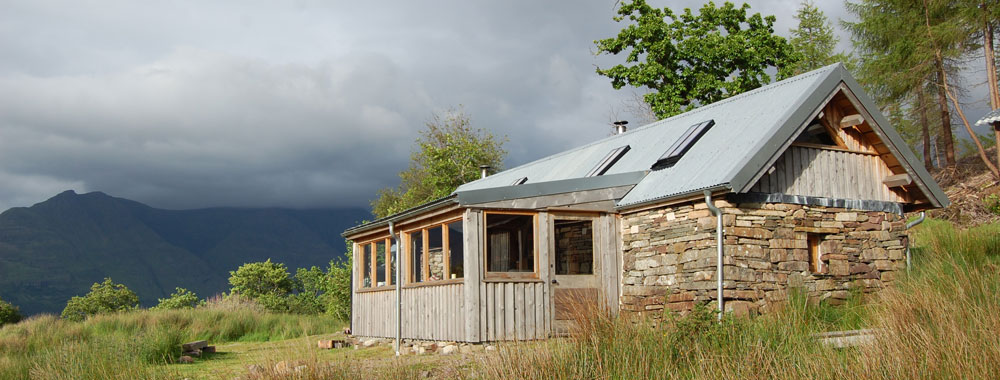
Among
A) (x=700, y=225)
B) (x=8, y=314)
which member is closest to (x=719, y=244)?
(x=700, y=225)

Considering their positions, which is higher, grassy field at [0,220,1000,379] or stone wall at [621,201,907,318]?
stone wall at [621,201,907,318]

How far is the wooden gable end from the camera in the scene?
1297 centimetres

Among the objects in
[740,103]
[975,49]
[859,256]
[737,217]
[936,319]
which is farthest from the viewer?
[975,49]

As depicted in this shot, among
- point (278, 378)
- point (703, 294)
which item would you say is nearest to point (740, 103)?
point (703, 294)

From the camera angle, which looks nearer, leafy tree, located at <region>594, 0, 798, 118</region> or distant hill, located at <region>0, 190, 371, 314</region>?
leafy tree, located at <region>594, 0, 798, 118</region>

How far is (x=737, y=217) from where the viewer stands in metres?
12.3

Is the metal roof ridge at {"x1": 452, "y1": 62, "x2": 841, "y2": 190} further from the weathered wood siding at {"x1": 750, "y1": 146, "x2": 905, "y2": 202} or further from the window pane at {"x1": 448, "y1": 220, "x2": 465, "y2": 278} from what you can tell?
the window pane at {"x1": 448, "y1": 220, "x2": 465, "y2": 278}

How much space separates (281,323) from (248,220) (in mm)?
152776

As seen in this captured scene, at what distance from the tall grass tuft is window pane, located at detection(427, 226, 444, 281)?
5.80m

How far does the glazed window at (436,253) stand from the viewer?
1344cm

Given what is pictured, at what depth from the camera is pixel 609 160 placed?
53.2ft

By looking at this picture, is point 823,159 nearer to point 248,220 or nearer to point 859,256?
point 859,256

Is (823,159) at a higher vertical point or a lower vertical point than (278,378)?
higher

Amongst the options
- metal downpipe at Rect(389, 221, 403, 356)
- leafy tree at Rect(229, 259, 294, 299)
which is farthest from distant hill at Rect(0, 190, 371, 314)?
metal downpipe at Rect(389, 221, 403, 356)
